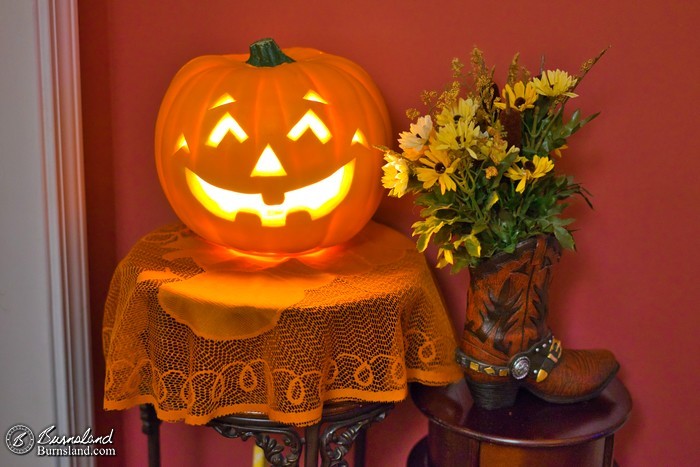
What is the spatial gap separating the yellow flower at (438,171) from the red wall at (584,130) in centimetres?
34

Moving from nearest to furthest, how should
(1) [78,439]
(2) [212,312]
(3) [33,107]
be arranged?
(2) [212,312]
(3) [33,107]
(1) [78,439]

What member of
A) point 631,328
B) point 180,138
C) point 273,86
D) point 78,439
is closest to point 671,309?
point 631,328

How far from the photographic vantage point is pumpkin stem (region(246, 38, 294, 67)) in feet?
4.06

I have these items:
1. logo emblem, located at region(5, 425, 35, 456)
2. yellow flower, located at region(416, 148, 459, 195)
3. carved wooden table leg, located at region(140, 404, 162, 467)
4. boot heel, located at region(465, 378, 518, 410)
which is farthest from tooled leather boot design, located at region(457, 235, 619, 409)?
logo emblem, located at region(5, 425, 35, 456)

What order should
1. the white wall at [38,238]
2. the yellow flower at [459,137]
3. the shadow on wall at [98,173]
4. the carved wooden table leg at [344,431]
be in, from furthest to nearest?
the shadow on wall at [98,173] → the white wall at [38,238] → the carved wooden table leg at [344,431] → the yellow flower at [459,137]

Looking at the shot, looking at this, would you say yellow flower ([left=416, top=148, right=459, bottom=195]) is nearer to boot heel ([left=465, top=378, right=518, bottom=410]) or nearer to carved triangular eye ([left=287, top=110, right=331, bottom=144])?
carved triangular eye ([left=287, top=110, right=331, bottom=144])

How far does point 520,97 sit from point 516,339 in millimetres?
377

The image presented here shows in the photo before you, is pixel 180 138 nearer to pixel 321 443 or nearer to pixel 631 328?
pixel 321 443

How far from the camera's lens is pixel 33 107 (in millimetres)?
1361

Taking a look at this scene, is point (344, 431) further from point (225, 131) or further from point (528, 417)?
point (225, 131)

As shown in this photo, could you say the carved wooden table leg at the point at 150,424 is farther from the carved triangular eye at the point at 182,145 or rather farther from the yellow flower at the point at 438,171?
the yellow flower at the point at 438,171

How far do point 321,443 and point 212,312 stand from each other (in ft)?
0.94

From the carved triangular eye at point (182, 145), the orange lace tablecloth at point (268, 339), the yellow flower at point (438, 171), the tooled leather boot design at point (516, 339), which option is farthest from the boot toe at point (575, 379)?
the carved triangular eye at point (182, 145)

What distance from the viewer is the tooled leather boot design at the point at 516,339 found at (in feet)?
3.82
